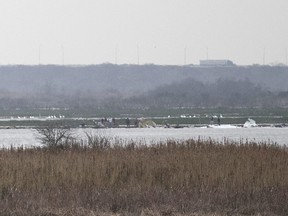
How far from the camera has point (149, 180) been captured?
2495cm

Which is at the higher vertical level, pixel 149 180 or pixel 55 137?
pixel 55 137

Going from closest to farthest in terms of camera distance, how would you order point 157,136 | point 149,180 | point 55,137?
point 149,180
point 55,137
point 157,136

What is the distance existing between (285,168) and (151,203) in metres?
6.34

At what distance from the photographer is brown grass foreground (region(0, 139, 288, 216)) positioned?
20344mm

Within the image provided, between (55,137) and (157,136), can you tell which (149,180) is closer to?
(55,137)

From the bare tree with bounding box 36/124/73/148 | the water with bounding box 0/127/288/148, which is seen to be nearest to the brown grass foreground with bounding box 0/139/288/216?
the bare tree with bounding box 36/124/73/148

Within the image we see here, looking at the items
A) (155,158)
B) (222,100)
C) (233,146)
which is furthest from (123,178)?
(222,100)

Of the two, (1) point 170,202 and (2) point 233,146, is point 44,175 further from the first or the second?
(2) point 233,146

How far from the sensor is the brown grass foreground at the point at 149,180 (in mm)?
20344

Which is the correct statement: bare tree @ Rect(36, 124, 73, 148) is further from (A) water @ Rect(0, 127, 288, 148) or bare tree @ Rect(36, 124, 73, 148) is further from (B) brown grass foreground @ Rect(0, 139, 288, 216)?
(A) water @ Rect(0, 127, 288, 148)

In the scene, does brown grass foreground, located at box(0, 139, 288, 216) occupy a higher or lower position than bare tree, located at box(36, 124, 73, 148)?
lower

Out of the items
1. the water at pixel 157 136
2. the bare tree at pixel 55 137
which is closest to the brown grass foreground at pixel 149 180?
the bare tree at pixel 55 137

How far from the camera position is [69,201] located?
20.9 metres

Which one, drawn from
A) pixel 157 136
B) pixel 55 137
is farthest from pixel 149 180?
pixel 157 136
